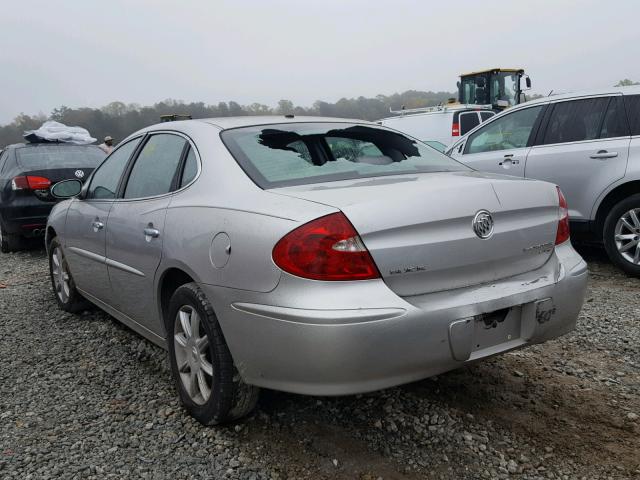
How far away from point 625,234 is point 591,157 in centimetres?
75

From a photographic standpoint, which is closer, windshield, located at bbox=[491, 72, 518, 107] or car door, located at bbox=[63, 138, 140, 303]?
car door, located at bbox=[63, 138, 140, 303]

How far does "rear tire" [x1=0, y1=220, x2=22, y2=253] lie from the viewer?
291 inches

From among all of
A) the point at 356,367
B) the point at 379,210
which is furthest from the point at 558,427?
the point at 379,210

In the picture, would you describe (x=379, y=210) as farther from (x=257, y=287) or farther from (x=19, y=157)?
(x=19, y=157)

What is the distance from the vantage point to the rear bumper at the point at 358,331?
201 centimetres

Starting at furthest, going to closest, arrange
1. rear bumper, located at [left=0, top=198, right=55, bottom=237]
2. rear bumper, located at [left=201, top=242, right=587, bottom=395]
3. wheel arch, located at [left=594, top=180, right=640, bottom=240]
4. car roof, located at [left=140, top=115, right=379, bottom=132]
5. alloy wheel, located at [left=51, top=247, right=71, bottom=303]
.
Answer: rear bumper, located at [left=0, top=198, right=55, bottom=237] < wheel arch, located at [left=594, top=180, right=640, bottom=240] < alloy wheel, located at [left=51, top=247, right=71, bottom=303] < car roof, located at [left=140, top=115, right=379, bottom=132] < rear bumper, located at [left=201, top=242, right=587, bottom=395]

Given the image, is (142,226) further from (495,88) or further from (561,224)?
(495,88)

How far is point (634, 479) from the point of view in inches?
84.4

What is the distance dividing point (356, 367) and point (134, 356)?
2.07m

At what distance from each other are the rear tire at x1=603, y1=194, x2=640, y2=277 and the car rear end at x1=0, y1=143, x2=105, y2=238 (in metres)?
6.05

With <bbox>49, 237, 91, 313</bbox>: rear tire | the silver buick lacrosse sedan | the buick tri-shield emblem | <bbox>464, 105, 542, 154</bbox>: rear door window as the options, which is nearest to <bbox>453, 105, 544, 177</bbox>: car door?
<bbox>464, 105, 542, 154</bbox>: rear door window

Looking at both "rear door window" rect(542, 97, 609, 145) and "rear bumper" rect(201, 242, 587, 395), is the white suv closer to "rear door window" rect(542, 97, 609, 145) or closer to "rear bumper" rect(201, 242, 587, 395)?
"rear door window" rect(542, 97, 609, 145)

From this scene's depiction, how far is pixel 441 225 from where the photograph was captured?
217 cm

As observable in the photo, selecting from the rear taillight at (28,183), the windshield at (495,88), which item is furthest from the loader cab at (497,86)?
the rear taillight at (28,183)
